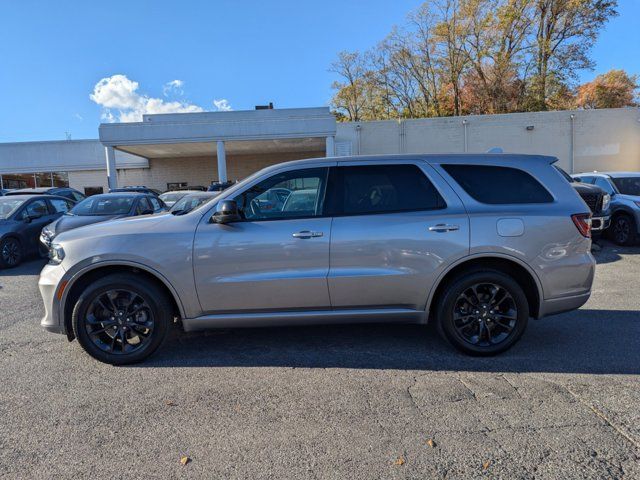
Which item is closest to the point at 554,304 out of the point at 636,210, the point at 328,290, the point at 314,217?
the point at 328,290

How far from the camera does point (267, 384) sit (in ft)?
11.7

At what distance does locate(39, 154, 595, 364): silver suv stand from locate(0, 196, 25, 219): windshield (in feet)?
23.9

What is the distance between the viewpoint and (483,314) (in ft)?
13.1

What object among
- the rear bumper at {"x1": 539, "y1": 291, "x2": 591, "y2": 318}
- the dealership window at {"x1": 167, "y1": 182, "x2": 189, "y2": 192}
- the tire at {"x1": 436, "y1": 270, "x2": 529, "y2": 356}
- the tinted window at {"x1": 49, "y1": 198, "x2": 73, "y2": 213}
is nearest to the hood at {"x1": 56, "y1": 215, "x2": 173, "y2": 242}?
the tire at {"x1": 436, "y1": 270, "x2": 529, "y2": 356}

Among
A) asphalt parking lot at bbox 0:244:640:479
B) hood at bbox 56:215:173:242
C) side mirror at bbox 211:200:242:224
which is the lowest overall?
asphalt parking lot at bbox 0:244:640:479

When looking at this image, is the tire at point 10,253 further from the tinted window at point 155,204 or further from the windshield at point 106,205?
the tinted window at point 155,204

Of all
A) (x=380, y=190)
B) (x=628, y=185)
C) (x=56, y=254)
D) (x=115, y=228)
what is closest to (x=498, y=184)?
(x=380, y=190)

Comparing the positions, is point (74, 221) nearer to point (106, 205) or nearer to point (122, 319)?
point (106, 205)

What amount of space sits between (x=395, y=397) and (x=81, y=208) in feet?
29.3

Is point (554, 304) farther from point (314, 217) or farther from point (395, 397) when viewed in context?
point (314, 217)

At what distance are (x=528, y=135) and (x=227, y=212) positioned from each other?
2740cm

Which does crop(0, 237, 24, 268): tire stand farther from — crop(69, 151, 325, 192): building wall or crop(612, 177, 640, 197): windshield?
crop(69, 151, 325, 192): building wall

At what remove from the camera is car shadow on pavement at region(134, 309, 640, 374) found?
154 inches

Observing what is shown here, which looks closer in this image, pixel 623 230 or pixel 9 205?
pixel 623 230
